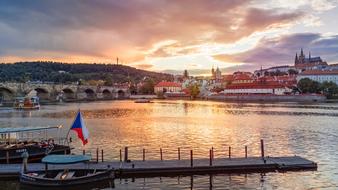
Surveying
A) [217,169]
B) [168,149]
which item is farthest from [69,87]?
[217,169]

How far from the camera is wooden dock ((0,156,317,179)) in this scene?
26.7 meters

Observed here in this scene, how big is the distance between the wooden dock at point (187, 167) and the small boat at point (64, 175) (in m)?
1.08

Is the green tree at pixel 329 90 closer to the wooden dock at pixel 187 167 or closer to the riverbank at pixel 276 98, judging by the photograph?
the riverbank at pixel 276 98

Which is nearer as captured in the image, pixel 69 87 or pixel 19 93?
pixel 19 93

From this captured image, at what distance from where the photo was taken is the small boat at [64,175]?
23562 millimetres

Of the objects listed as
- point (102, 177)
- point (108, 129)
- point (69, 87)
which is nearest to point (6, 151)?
point (102, 177)

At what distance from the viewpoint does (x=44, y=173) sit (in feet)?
84.0

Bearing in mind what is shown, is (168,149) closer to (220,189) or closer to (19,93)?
(220,189)

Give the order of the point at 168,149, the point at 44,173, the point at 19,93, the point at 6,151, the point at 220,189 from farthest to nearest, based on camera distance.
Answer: the point at 19,93 → the point at 168,149 → the point at 6,151 → the point at 44,173 → the point at 220,189

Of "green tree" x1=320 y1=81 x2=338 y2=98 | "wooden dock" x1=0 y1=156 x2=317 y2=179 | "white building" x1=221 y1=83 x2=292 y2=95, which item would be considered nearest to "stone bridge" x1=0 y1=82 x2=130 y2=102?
"white building" x1=221 y1=83 x2=292 y2=95

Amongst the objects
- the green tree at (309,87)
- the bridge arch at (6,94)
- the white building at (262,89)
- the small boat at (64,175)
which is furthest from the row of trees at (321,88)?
the small boat at (64,175)

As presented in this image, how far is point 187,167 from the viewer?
27266 millimetres

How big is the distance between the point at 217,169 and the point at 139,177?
17.4ft

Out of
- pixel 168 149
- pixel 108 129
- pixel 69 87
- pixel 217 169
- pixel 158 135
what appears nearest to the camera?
pixel 217 169
